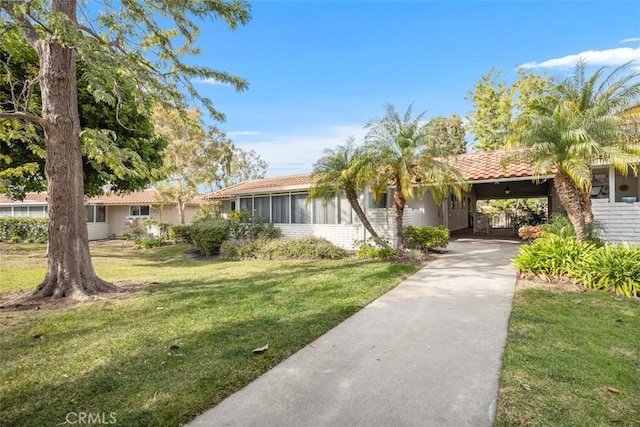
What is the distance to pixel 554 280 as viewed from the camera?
24.6ft

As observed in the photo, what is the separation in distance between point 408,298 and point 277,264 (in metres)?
5.79

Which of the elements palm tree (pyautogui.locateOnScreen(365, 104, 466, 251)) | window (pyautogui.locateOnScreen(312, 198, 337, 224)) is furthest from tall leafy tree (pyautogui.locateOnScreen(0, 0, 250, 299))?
window (pyautogui.locateOnScreen(312, 198, 337, 224))

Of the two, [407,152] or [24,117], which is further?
[407,152]

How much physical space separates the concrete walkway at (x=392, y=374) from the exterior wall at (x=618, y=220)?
20.1ft

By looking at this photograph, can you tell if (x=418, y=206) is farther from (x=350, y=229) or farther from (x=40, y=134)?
(x=40, y=134)

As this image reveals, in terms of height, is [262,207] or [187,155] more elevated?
[187,155]

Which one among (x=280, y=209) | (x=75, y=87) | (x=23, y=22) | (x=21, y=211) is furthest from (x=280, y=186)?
(x=21, y=211)

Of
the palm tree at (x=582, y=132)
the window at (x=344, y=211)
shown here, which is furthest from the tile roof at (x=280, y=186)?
the palm tree at (x=582, y=132)

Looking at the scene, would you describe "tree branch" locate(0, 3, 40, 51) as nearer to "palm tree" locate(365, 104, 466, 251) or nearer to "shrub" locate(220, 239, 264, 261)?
"palm tree" locate(365, 104, 466, 251)

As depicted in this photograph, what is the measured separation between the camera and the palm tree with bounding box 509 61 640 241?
7711mm

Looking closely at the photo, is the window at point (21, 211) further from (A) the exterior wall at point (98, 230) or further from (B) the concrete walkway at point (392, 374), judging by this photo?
(B) the concrete walkway at point (392, 374)

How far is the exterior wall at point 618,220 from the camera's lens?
31.0 feet

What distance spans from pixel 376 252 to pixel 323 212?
3953 millimetres

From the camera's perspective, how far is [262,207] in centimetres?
1714
